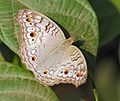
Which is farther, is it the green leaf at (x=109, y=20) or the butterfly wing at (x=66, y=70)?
the green leaf at (x=109, y=20)

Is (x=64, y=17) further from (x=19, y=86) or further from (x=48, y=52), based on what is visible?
(x=19, y=86)

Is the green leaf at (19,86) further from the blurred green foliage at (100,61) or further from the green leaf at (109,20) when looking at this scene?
the green leaf at (109,20)

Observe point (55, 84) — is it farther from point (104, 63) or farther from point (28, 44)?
point (104, 63)

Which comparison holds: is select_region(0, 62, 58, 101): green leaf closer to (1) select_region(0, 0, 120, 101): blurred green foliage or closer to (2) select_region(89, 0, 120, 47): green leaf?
(1) select_region(0, 0, 120, 101): blurred green foliage

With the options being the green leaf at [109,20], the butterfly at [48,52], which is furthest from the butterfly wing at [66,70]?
the green leaf at [109,20]

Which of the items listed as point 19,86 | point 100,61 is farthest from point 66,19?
point 100,61
